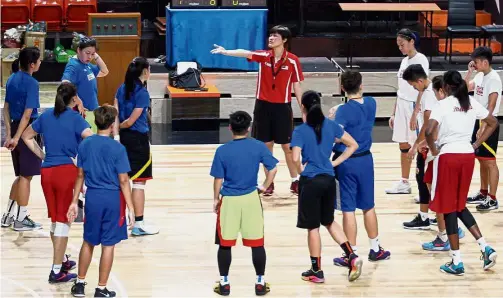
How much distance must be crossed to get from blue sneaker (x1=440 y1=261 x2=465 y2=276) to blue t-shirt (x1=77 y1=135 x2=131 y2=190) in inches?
102

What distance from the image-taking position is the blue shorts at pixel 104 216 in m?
6.68

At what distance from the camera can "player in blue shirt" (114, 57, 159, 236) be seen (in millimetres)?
8031

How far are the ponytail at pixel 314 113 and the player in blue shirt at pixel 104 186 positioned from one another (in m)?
1.31

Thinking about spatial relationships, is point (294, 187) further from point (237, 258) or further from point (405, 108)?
point (237, 258)

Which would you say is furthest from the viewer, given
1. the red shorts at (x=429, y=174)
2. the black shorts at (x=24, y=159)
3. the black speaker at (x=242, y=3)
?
the black speaker at (x=242, y=3)

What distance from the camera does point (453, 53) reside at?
14906 millimetres

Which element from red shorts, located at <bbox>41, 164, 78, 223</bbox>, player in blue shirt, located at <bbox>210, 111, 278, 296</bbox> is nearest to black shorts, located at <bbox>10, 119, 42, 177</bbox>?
red shorts, located at <bbox>41, 164, 78, 223</bbox>

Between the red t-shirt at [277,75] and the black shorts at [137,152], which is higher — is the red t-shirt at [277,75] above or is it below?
above

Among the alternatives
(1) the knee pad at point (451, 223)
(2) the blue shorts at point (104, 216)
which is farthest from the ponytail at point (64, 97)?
(1) the knee pad at point (451, 223)

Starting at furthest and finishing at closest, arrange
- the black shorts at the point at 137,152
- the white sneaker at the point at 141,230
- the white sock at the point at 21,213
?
the white sock at the point at 21,213 → the white sneaker at the point at 141,230 → the black shorts at the point at 137,152

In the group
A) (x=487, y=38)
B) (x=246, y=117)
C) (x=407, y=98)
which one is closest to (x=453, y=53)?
(x=487, y=38)

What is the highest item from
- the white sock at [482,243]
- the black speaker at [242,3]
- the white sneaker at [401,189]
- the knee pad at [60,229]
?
the black speaker at [242,3]

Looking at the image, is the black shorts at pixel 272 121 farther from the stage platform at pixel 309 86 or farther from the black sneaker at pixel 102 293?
the stage platform at pixel 309 86

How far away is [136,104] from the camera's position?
8055mm
